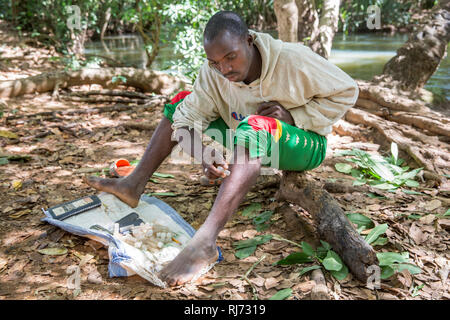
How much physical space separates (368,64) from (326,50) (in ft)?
10.0

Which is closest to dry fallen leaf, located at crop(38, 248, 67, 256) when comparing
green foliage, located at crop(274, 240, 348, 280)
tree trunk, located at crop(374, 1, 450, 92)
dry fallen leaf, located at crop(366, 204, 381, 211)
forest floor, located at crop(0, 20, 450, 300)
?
forest floor, located at crop(0, 20, 450, 300)

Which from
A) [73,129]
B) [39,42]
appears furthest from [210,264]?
[39,42]

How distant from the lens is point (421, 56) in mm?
3967

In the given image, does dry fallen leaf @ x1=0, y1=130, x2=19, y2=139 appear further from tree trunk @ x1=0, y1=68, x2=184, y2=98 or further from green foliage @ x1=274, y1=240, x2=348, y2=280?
green foliage @ x1=274, y1=240, x2=348, y2=280

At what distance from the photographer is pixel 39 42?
7.62 meters

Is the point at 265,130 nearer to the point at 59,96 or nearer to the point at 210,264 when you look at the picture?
the point at 210,264

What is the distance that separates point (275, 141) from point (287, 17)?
2.09 metres

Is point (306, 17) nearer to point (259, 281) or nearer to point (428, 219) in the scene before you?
point (428, 219)

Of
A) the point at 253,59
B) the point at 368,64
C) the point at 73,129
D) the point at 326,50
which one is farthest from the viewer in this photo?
the point at 368,64

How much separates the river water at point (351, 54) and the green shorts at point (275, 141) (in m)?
3.07

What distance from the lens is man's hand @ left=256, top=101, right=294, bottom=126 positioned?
187 cm

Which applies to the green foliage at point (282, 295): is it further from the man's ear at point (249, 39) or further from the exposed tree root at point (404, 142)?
the exposed tree root at point (404, 142)

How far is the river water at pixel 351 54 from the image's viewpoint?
5.41 m

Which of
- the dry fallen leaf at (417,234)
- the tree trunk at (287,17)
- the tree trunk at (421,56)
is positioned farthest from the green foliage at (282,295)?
the tree trunk at (421,56)
